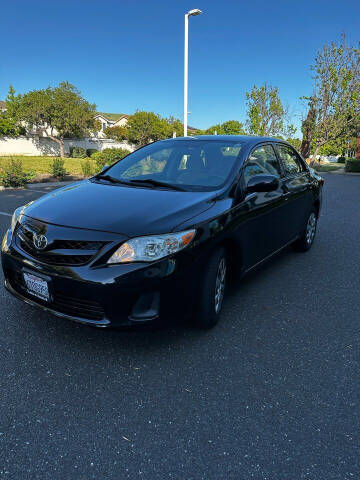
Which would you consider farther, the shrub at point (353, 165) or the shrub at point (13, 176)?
the shrub at point (353, 165)

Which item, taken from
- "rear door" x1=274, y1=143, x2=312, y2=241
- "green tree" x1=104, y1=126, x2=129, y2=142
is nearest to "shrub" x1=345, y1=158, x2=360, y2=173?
"rear door" x1=274, y1=143, x2=312, y2=241

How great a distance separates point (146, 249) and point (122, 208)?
1.64 feet

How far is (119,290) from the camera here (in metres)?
2.28

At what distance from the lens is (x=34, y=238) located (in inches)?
100

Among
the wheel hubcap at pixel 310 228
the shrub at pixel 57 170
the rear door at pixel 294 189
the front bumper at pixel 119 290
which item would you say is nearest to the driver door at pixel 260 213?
the rear door at pixel 294 189

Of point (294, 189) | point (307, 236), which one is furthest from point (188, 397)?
point (307, 236)

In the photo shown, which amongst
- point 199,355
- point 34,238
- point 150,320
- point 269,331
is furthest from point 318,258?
point 34,238

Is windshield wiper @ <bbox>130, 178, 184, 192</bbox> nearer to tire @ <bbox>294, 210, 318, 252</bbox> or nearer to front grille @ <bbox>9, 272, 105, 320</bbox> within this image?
front grille @ <bbox>9, 272, 105, 320</bbox>

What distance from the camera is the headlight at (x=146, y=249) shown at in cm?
232

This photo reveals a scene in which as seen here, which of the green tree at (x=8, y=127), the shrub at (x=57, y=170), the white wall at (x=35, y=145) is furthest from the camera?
the white wall at (x=35, y=145)

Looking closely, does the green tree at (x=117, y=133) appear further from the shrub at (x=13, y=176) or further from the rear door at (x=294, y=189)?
the rear door at (x=294, y=189)

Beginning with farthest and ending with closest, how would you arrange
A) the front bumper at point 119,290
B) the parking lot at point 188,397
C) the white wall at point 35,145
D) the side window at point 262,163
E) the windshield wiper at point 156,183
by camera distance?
the white wall at point 35,145
the side window at point 262,163
the windshield wiper at point 156,183
the front bumper at point 119,290
the parking lot at point 188,397

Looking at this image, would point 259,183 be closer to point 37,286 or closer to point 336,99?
point 37,286

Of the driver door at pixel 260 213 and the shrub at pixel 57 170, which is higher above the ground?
the driver door at pixel 260 213
